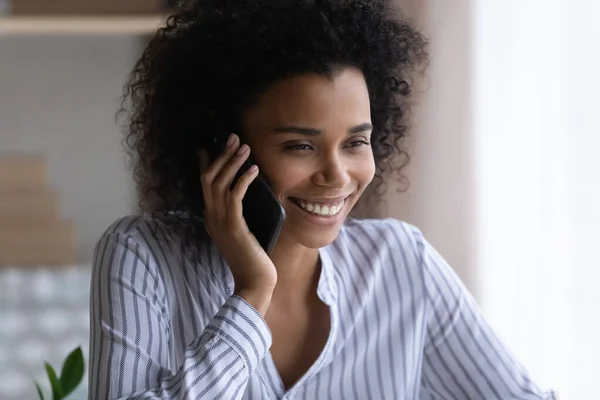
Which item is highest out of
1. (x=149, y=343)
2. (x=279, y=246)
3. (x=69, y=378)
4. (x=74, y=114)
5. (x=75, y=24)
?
(x=75, y=24)

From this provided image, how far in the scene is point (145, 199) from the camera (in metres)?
1.68

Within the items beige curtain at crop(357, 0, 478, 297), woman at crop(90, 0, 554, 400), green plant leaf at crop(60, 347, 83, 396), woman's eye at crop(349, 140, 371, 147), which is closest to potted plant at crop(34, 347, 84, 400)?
green plant leaf at crop(60, 347, 83, 396)

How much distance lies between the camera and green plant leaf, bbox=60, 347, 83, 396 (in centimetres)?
158

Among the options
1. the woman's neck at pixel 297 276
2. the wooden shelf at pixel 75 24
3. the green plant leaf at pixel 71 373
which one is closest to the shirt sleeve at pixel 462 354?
the woman's neck at pixel 297 276

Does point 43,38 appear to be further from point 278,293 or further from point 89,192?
point 278,293

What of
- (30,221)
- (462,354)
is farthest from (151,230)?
(30,221)

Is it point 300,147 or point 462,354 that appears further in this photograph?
point 462,354

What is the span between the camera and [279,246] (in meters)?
1.54

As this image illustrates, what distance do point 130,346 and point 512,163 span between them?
1.29m

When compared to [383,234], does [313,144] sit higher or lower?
higher

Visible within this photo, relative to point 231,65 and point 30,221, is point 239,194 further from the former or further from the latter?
point 30,221

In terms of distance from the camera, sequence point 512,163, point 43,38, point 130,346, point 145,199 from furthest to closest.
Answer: point 43,38 → point 512,163 → point 145,199 → point 130,346

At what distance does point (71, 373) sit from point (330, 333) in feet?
1.42

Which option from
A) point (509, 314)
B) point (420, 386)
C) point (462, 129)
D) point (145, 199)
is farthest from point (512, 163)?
point (145, 199)
